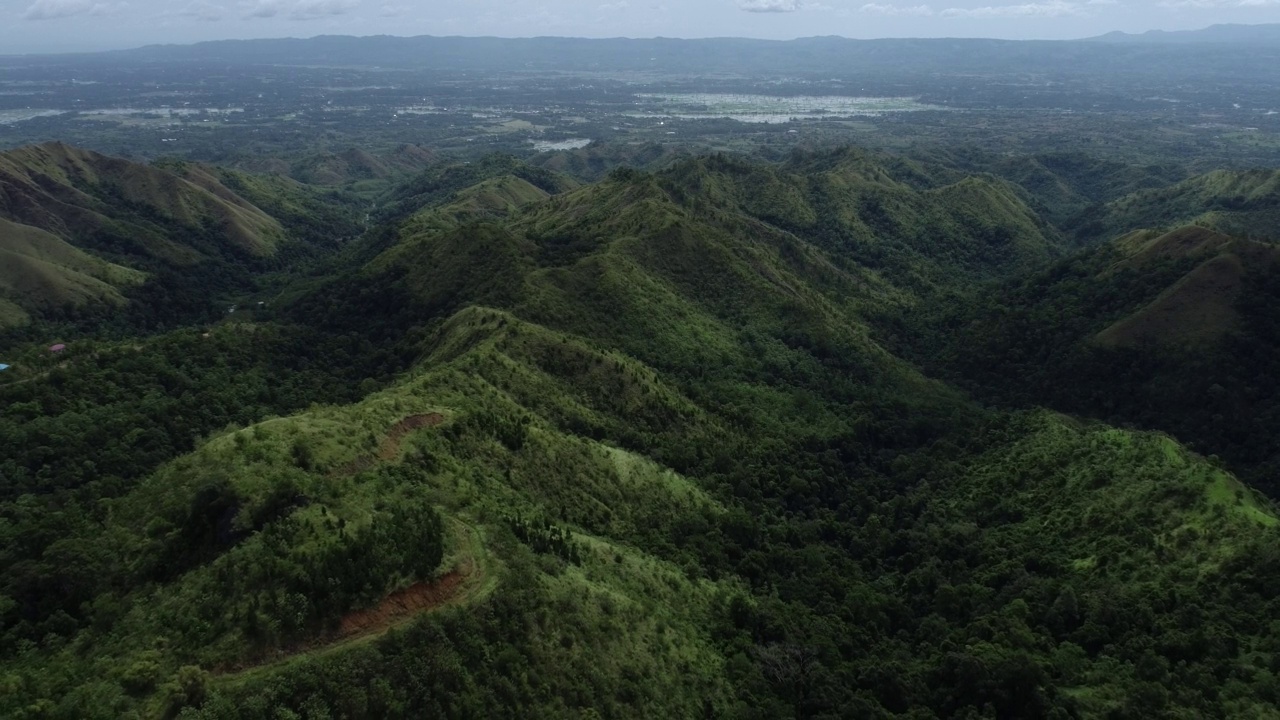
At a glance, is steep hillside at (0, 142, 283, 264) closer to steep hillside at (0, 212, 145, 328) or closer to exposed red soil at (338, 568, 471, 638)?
steep hillside at (0, 212, 145, 328)

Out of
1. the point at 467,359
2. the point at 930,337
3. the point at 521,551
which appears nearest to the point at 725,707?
the point at 521,551

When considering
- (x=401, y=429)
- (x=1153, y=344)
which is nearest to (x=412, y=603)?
(x=401, y=429)

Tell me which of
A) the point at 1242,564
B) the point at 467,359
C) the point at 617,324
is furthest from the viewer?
the point at 617,324

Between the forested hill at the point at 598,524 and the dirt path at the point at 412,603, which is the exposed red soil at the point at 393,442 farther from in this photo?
the dirt path at the point at 412,603

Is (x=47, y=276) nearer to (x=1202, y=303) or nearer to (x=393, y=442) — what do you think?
(x=393, y=442)

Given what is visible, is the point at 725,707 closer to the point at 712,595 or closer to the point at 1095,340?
the point at 712,595

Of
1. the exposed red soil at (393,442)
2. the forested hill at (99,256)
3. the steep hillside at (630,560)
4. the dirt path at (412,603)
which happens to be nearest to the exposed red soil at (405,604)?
the dirt path at (412,603)
